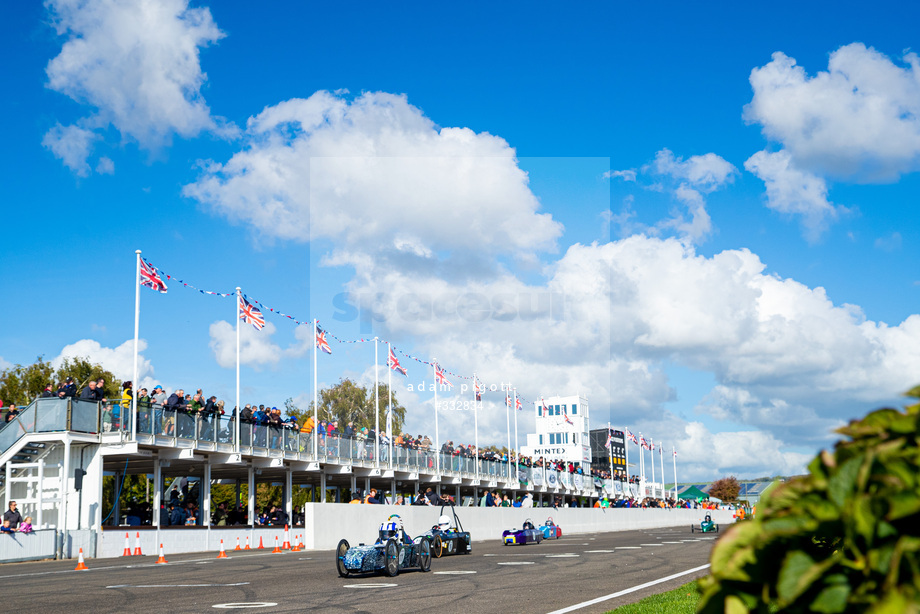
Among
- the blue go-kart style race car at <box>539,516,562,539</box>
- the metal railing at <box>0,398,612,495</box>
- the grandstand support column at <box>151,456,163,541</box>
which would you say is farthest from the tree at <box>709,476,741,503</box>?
the grandstand support column at <box>151,456,163,541</box>

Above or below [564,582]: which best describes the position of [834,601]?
above

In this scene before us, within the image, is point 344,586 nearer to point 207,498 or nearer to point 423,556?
point 423,556

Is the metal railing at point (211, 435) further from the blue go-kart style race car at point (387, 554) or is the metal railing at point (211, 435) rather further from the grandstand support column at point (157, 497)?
the blue go-kart style race car at point (387, 554)

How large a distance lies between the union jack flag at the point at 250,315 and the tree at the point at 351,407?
5474cm

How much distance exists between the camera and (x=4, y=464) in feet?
96.1

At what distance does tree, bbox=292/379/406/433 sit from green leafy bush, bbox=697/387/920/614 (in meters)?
88.3

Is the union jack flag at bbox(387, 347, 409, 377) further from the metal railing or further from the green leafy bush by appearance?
the green leafy bush

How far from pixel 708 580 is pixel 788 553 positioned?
0.30 metres

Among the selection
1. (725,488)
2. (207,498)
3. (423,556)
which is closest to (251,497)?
(207,498)

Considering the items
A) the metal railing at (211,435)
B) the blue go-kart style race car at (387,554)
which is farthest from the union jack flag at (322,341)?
the blue go-kart style race car at (387,554)

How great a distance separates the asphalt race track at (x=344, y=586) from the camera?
1177 cm

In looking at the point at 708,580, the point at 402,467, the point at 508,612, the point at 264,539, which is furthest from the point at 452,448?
the point at 708,580

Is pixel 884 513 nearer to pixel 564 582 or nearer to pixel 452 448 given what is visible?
pixel 564 582

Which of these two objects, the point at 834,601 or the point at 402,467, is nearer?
the point at 834,601
